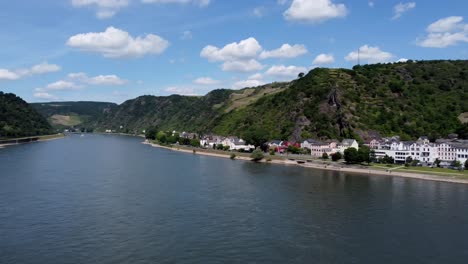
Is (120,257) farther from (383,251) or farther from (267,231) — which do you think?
(383,251)

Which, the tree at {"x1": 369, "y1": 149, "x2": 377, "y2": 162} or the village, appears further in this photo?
the tree at {"x1": 369, "y1": 149, "x2": 377, "y2": 162}

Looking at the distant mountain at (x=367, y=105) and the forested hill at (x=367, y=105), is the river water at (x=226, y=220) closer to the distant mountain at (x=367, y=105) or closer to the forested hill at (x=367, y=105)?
the distant mountain at (x=367, y=105)

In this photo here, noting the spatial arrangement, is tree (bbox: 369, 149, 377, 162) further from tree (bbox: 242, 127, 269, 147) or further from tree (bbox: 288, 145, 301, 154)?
tree (bbox: 242, 127, 269, 147)

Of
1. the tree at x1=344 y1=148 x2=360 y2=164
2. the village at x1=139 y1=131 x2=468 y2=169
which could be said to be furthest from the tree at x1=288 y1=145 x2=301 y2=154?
the tree at x1=344 y1=148 x2=360 y2=164

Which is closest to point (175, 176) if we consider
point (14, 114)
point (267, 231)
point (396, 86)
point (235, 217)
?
point (235, 217)

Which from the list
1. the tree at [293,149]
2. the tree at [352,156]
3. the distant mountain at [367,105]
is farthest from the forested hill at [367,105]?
the tree at [352,156]

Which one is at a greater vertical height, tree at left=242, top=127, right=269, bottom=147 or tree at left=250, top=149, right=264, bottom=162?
tree at left=242, top=127, right=269, bottom=147
